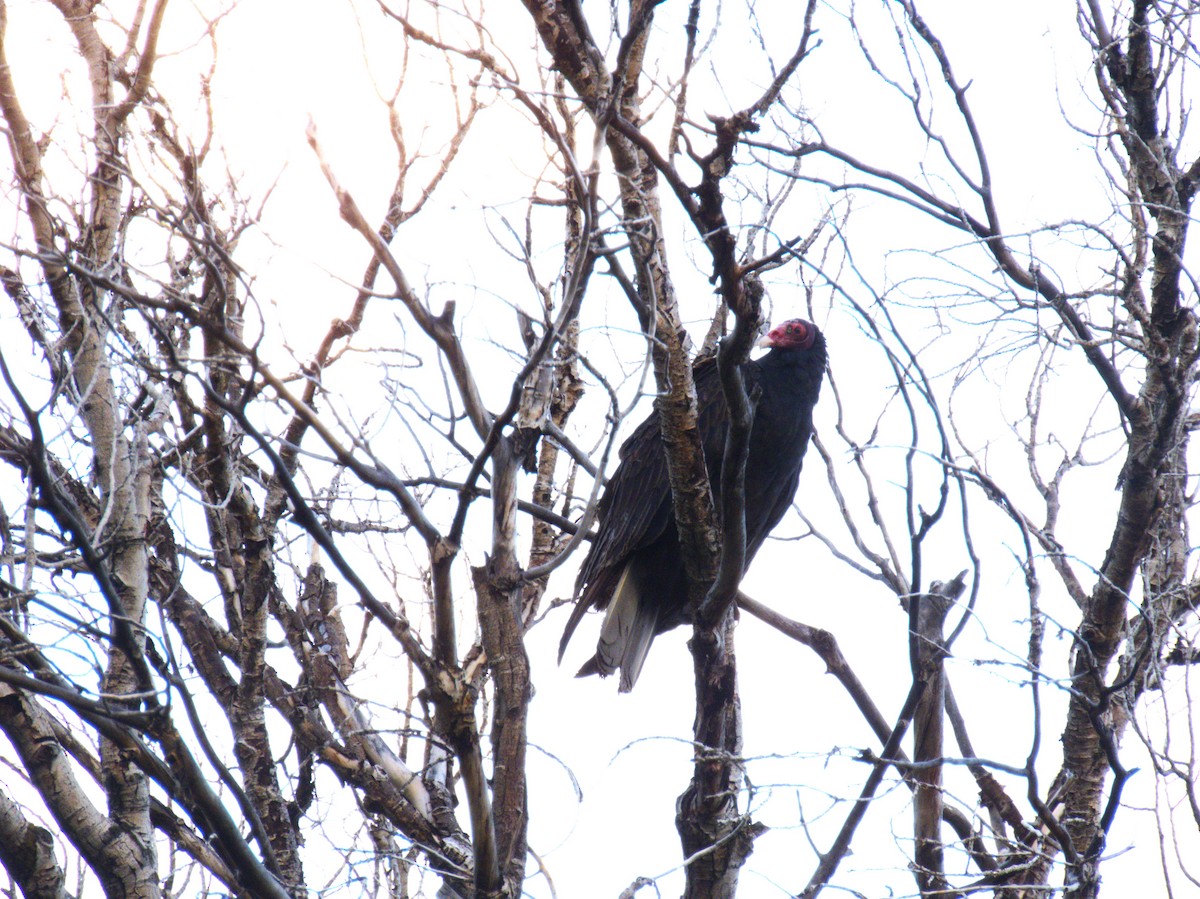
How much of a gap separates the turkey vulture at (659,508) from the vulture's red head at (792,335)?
156mm

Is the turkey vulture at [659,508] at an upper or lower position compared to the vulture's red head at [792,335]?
lower

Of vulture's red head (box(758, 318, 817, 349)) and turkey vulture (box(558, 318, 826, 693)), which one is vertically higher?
vulture's red head (box(758, 318, 817, 349))

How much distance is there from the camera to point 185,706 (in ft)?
6.43

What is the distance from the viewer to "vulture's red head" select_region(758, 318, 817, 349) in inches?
159

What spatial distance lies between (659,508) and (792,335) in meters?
0.90

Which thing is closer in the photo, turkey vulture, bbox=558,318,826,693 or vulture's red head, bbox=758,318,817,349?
turkey vulture, bbox=558,318,826,693

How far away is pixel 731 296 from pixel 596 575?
1.70 m

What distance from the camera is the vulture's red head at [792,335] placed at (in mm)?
4027

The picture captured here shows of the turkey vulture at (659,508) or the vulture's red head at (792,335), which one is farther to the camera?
the vulture's red head at (792,335)

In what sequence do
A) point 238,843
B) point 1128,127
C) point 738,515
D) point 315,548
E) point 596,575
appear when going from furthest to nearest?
point 315,548 < point 596,575 < point 1128,127 < point 738,515 < point 238,843

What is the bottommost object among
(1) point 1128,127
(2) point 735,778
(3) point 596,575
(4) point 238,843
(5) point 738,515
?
(4) point 238,843

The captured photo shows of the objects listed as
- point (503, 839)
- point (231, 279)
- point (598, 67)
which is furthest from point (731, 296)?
point (231, 279)

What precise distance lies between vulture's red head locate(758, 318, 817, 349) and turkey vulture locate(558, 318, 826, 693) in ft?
0.51

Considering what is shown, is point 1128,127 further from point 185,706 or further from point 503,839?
point 185,706
